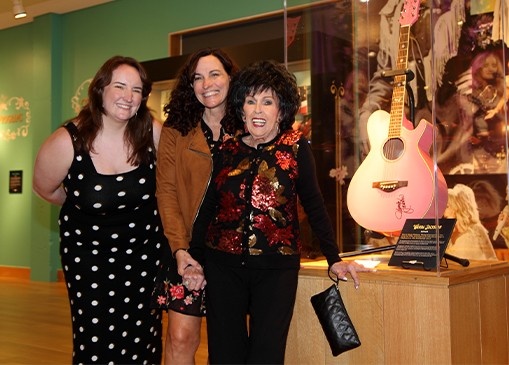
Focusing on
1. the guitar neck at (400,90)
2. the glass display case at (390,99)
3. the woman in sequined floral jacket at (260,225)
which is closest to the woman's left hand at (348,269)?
the woman in sequined floral jacket at (260,225)

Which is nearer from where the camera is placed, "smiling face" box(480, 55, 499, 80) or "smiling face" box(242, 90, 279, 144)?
"smiling face" box(242, 90, 279, 144)

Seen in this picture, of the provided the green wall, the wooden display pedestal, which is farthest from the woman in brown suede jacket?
the green wall

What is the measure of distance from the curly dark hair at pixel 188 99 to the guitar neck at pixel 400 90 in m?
0.65

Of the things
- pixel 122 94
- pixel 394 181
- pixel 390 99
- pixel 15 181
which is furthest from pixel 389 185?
pixel 15 181

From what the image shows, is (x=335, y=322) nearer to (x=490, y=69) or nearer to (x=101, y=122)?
(x=101, y=122)

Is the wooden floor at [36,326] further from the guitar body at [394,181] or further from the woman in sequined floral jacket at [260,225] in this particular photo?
the woman in sequined floral jacket at [260,225]

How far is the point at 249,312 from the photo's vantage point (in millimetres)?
1937

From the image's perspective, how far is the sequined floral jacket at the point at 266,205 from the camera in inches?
74.6

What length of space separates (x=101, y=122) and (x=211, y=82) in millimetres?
474

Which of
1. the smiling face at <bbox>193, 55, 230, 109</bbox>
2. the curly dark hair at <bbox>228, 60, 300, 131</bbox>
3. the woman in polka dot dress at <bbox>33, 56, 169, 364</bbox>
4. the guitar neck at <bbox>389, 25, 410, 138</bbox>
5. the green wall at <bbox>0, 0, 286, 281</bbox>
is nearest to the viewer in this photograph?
the curly dark hair at <bbox>228, 60, 300, 131</bbox>

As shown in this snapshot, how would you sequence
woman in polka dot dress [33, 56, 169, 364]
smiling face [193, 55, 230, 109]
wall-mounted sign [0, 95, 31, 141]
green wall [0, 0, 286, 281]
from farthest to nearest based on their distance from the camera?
wall-mounted sign [0, 95, 31, 141] → green wall [0, 0, 286, 281] → woman in polka dot dress [33, 56, 169, 364] → smiling face [193, 55, 230, 109]

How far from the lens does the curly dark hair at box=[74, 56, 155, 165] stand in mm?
2320

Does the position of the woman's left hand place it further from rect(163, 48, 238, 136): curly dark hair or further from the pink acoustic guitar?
rect(163, 48, 238, 136): curly dark hair

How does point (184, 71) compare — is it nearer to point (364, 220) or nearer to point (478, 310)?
point (364, 220)
